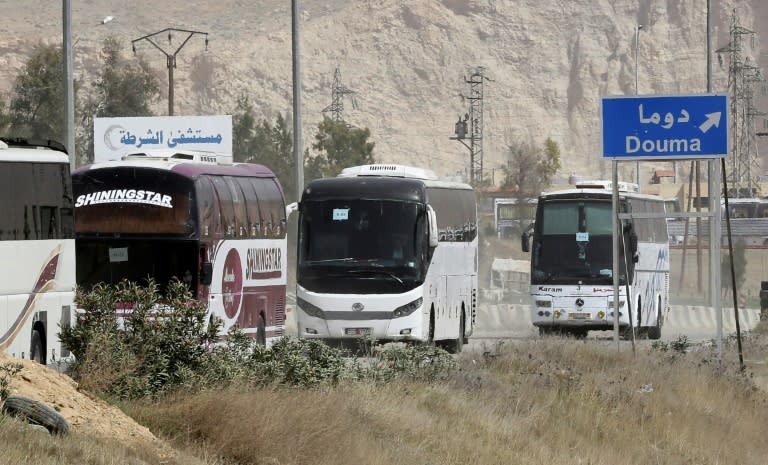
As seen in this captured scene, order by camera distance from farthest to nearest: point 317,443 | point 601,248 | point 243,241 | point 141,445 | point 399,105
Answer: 1. point 399,105
2. point 601,248
3. point 243,241
4. point 317,443
5. point 141,445

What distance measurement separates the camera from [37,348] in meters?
18.7

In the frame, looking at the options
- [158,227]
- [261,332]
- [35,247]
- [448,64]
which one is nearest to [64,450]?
[35,247]

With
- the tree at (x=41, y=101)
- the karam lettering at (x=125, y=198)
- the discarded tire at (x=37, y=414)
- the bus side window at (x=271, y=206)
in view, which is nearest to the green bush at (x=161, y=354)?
the discarded tire at (x=37, y=414)

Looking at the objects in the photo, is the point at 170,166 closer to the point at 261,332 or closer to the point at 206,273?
the point at 206,273

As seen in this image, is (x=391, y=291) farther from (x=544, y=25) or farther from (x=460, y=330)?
(x=544, y=25)

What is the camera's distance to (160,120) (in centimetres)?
6169

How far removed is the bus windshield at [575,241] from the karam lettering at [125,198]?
14.0 meters

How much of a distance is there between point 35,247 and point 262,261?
7.52 m

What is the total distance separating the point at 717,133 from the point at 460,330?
9706 millimetres

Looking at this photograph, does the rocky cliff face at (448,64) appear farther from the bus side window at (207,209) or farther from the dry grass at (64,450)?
the dry grass at (64,450)

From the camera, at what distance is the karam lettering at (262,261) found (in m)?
24.9

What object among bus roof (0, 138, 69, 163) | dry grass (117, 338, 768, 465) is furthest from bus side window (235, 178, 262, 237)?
bus roof (0, 138, 69, 163)

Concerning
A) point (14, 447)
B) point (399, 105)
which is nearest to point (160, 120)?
point (14, 447)

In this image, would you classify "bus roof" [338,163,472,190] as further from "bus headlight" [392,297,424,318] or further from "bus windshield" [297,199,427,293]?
"bus headlight" [392,297,424,318]
